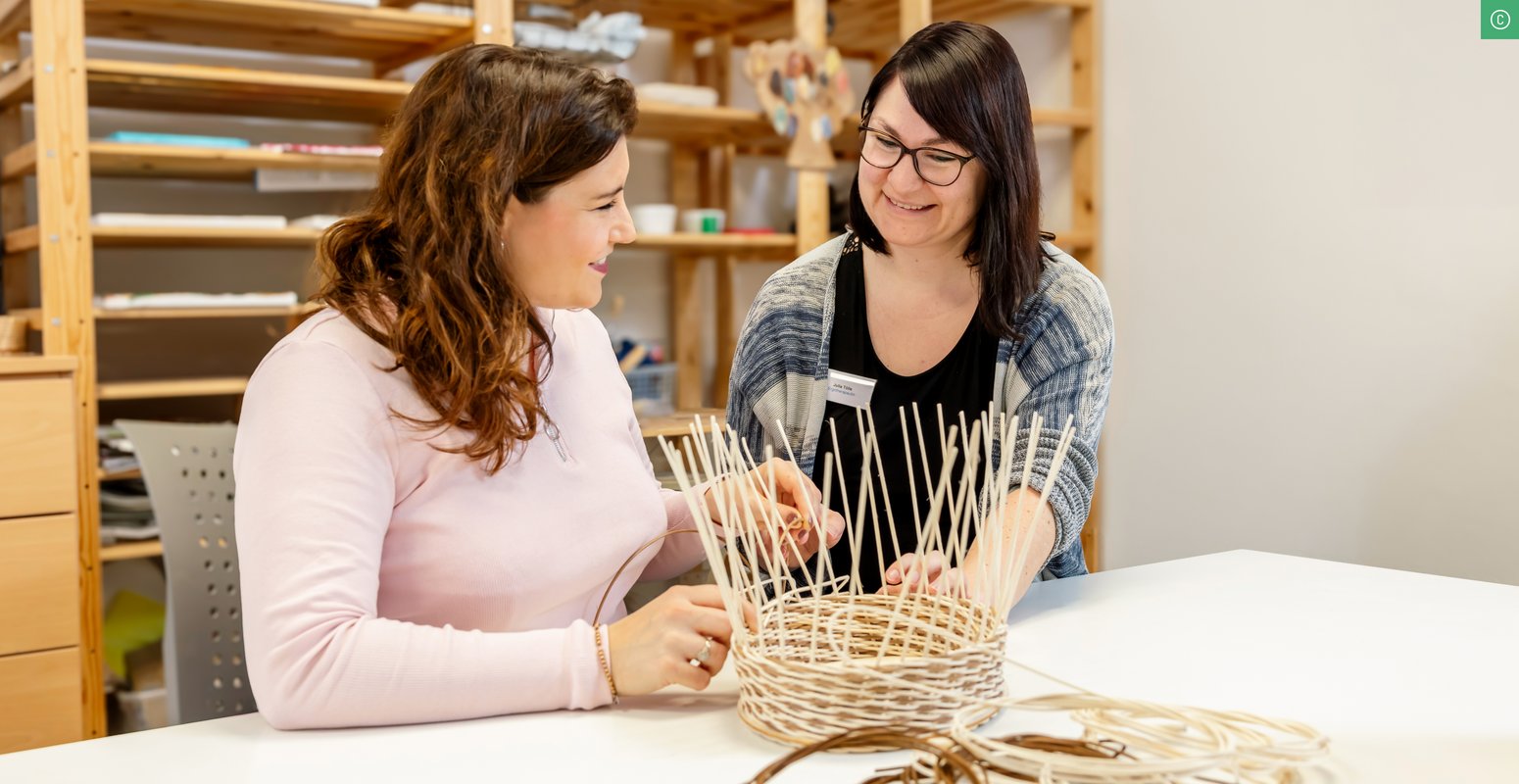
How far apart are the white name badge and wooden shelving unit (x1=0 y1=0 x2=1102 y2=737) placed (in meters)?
1.31

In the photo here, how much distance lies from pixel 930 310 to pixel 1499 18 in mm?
1758

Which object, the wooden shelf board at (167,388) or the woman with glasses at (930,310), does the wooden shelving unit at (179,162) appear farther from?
the woman with glasses at (930,310)

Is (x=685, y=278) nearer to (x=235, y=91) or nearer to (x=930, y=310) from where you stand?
(x=235, y=91)

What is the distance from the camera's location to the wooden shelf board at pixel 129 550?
2624 millimetres

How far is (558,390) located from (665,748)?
454 mm

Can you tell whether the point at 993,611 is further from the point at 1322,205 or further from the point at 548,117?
the point at 1322,205

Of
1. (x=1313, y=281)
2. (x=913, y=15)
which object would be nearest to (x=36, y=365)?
(x=913, y=15)

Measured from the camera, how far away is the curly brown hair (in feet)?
3.58

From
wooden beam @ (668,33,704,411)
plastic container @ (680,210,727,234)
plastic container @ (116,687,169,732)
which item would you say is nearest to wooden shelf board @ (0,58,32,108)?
plastic container @ (116,687,169,732)

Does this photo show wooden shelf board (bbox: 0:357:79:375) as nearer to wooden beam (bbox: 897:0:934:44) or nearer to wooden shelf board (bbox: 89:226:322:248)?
wooden shelf board (bbox: 89:226:322:248)

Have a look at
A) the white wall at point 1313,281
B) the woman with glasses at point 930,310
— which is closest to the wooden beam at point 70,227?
the woman with glasses at point 930,310

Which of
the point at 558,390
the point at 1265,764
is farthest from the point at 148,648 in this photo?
the point at 1265,764

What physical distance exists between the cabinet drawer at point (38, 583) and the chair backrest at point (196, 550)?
43 centimetres

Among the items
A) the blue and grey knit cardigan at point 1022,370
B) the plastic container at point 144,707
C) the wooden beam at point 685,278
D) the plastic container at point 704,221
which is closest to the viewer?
the blue and grey knit cardigan at point 1022,370
